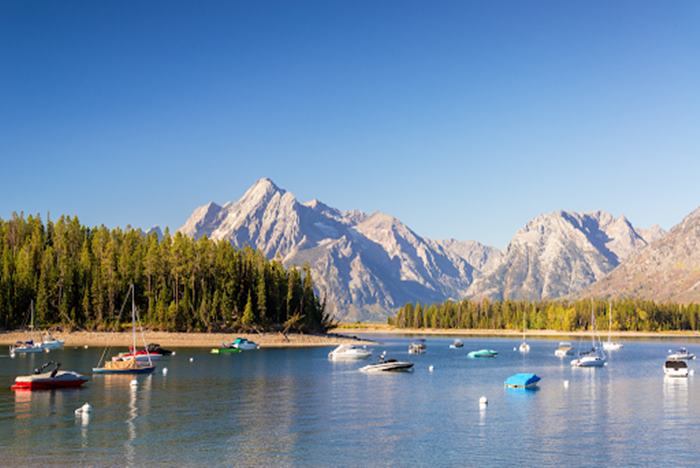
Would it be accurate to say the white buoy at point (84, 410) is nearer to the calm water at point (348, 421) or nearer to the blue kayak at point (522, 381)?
the calm water at point (348, 421)

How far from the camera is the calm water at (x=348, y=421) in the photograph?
5706 cm

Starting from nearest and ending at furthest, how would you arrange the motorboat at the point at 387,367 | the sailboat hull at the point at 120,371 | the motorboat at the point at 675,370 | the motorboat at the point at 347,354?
the sailboat hull at the point at 120,371
the motorboat at the point at 675,370
the motorboat at the point at 387,367
the motorboat at the point at 347,354

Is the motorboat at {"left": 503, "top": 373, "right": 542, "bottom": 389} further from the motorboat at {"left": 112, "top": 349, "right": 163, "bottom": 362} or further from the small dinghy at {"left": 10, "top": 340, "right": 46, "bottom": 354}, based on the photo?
the small dinghy at {"left": 10, "top": 340, "right": 46, "bottom": 354}

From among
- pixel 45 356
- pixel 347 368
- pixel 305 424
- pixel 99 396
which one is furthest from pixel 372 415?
pixel 45 356

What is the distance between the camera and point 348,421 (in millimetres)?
73938

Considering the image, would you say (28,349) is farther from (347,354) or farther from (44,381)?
(44,381)

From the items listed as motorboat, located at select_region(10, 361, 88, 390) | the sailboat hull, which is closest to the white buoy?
motorboat, located at select_region(10, 361, 88, 390)

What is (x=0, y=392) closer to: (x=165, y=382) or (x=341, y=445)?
(x=165, y=382)

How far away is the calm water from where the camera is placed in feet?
187

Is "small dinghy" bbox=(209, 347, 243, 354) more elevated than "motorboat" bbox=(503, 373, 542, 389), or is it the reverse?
"motorboat" bbox=(503, 373, 542, 389)

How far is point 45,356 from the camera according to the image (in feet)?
536

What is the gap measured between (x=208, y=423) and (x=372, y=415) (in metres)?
17.4

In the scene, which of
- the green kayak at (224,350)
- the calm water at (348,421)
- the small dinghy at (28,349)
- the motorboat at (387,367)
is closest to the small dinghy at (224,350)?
the green kayak at (224,350)

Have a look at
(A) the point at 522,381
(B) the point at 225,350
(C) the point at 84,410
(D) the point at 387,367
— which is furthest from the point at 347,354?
(C) the point at 84,410
